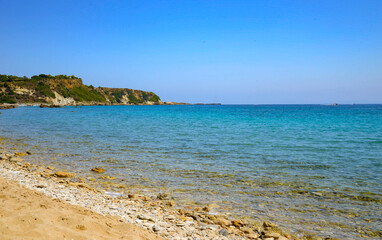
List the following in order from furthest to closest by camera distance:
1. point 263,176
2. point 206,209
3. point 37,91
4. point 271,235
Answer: point 37,91, point 263,176, point 206,209, point 271,235

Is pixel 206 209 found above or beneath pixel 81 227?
beneath

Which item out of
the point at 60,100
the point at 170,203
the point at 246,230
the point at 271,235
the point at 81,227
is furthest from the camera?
the point at 60,100

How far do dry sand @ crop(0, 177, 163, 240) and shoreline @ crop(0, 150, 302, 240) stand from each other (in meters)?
0.70

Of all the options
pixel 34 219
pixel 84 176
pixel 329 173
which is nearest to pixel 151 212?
pixel 34 219

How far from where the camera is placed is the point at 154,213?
840 cm

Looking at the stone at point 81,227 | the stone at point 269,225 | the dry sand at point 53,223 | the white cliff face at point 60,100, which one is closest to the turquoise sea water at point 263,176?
the stone at point 269,225

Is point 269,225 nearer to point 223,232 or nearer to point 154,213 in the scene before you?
point 223,232

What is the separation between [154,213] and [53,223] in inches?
127

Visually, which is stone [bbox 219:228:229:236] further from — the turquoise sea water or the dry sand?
the dry sand

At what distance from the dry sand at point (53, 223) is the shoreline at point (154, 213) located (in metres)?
0.70

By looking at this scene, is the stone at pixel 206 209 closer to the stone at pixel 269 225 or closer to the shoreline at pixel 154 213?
the shoreline at pixel 154 213

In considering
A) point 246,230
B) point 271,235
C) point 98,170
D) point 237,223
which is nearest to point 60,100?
point 98,170

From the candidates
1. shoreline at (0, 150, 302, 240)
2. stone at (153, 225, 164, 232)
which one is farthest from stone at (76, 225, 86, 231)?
stone at (153, 225, 164, 232)

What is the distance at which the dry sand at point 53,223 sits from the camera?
546 centimetres
